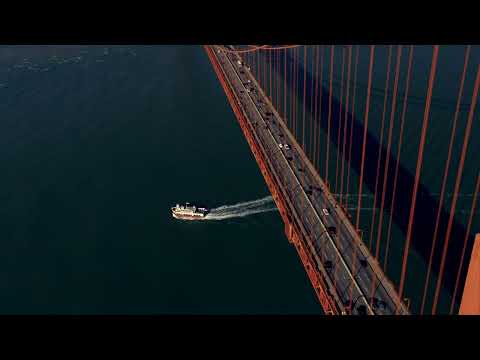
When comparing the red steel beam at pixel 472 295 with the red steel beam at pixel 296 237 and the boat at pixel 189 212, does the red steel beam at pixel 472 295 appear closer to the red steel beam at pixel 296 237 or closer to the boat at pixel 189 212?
the red steel beam at pixel 296 237

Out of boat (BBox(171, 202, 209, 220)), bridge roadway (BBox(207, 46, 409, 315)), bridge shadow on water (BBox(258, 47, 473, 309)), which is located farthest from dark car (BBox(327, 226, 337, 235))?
boat (BBox(171, 202, 209, 220))

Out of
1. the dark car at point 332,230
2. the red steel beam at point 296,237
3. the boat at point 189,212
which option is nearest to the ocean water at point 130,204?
the boat at point 189,212

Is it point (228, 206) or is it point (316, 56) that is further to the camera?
point (316, 56)

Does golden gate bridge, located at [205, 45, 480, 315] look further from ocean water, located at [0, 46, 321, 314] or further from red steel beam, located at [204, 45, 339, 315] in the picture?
ocean water, located at [0, 46, 321, 314]

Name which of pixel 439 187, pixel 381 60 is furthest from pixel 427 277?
pixel 381 60

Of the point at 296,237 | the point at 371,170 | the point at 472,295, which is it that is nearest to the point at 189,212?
the point at 296,237
